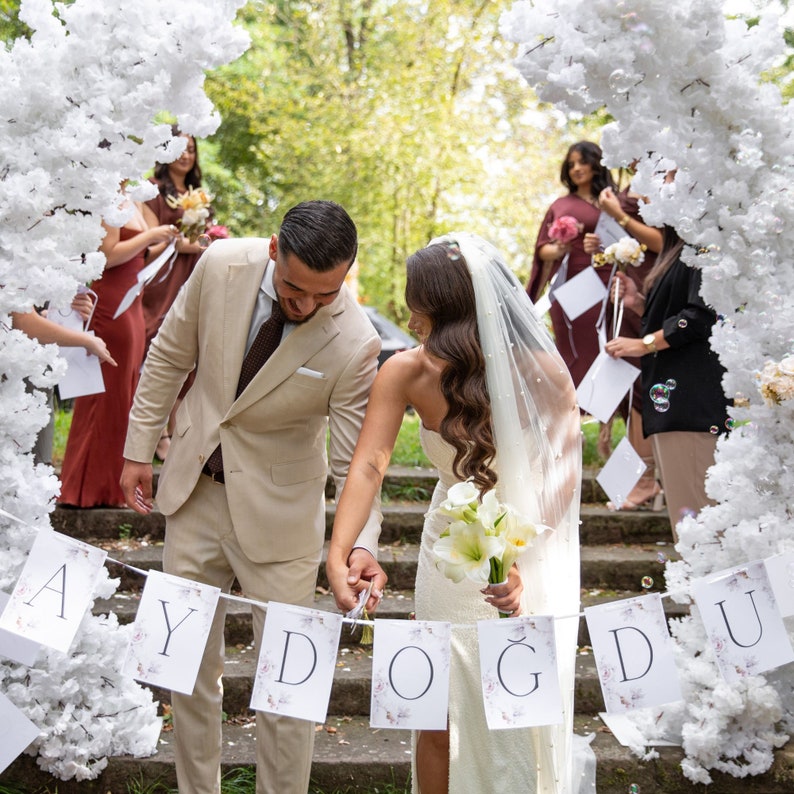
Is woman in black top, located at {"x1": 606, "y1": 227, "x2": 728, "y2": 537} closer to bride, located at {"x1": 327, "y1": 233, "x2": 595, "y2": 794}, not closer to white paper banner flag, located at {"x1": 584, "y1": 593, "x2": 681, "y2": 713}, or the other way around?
bride, located at {"x1": 327, "y1": 233, "x2": 595, "y2": 794}

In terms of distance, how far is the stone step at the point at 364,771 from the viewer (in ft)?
12.3

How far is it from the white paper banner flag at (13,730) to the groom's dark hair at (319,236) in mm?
1592

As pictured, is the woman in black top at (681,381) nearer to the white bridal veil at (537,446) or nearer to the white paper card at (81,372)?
the white bridal veil at (537,446)

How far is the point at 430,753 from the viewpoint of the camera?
3.12 metres

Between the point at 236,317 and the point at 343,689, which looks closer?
the point at 236,317

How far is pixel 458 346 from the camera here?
3.00m

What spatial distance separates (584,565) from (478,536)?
2.95m

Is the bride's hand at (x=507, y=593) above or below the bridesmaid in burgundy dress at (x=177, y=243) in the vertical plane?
below

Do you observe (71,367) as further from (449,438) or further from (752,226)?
(752,226)

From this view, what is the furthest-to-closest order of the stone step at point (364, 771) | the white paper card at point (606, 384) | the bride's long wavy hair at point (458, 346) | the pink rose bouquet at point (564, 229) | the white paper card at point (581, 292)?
the pink rose bouquet at point (564, 229) < the white paper card at point (581, 292) < the white paper card at point (606, 384) < the stone step at point (364, 771) < the bride's long wavy hair at point (458, 346)

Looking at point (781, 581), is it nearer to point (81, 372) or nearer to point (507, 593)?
point (507, 593)

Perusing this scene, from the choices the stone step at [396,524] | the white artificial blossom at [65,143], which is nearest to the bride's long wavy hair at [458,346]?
the white artificial blossom at [65,143]

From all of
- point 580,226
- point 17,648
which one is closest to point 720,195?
point 17,648

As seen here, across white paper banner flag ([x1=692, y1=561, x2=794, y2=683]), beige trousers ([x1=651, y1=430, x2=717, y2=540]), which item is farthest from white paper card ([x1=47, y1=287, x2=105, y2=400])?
A: white paper banner flag ([x1=692, y1=561, x2=794, y2=683])
